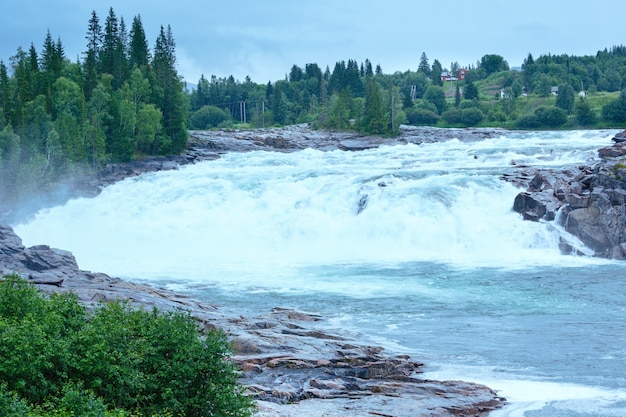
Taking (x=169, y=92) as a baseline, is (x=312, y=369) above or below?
below

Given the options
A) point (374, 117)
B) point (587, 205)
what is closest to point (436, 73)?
point (374, 117)

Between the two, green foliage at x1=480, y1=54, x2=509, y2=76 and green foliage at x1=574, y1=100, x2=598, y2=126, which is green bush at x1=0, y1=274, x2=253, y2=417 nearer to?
green foliage at x1=574, y1=100, x2=598, y2=126

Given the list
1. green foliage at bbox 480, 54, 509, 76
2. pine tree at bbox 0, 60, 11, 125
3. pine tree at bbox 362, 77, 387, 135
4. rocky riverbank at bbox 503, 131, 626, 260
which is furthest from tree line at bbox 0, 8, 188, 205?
green foliage at bbox 480, 54, 509, 76

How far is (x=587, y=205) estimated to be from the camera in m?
39.0

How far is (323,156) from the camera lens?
230 ft

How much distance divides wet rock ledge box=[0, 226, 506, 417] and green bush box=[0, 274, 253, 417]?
1.79 m

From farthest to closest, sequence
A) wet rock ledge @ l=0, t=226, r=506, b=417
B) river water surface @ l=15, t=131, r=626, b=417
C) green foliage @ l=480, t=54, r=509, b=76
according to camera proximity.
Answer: green foliage @ l=480, t=54, r=509, b=76 < river water surface @ l=15, t=131, r=626, b=417 < wet rock ledge @ l=0, t=226, r=506, b=417

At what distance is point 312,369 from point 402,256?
20678 mm

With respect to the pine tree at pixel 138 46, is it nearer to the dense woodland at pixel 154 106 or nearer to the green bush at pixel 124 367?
the dense woodland at pixel 154 106

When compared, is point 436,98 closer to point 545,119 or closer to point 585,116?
point 545,119

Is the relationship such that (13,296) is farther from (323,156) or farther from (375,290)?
(323,156)

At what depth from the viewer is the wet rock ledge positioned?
615 inches

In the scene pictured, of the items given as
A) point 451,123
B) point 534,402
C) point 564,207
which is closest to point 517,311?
point 534,402

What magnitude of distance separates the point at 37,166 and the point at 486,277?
35568 mm
